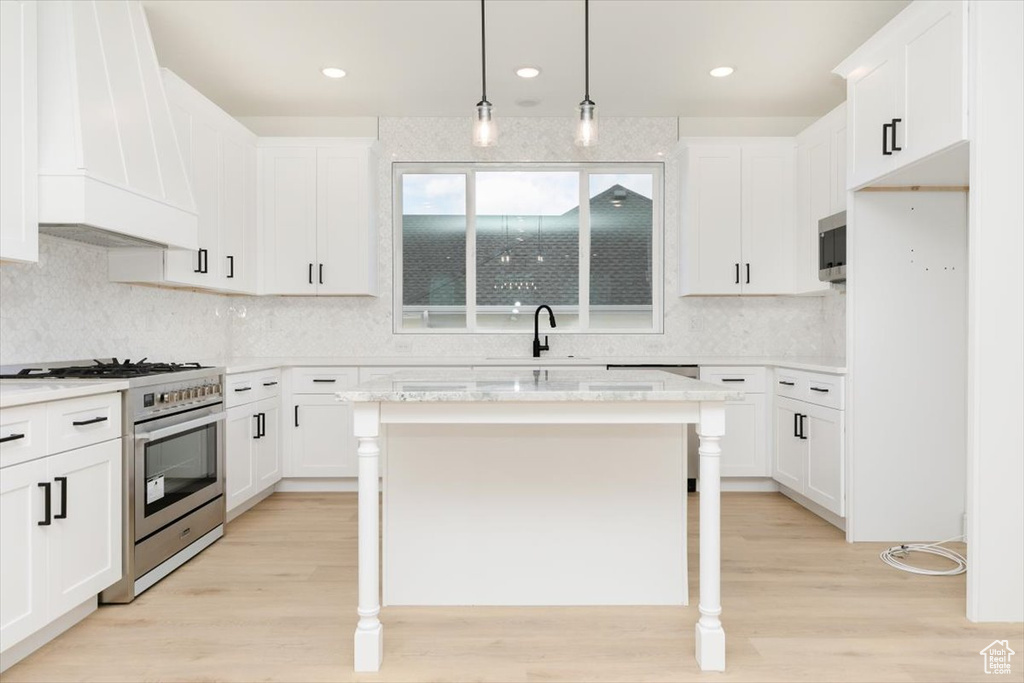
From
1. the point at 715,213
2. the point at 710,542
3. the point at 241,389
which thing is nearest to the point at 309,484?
the point at 241,389

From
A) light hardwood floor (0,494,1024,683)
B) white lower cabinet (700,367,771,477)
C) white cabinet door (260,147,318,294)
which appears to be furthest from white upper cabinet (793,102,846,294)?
white cabinet door (260,147,318,294)

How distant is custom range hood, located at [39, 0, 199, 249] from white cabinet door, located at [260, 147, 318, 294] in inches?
55.1

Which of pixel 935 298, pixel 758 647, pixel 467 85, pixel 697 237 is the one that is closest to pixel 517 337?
pixel 697 237

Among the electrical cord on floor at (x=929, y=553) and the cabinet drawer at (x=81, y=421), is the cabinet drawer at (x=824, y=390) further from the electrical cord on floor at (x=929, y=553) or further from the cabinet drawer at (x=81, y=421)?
the cabinet drawer at (x=81, y=421)

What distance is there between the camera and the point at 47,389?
2230 mm

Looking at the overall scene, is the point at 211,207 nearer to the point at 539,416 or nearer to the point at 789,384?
the point at 539,416

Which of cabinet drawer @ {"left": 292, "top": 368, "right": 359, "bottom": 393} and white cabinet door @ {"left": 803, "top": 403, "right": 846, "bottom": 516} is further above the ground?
cabinet drawer @ {"left": 292, "top": 368, "right": 359, "bottom": 393}

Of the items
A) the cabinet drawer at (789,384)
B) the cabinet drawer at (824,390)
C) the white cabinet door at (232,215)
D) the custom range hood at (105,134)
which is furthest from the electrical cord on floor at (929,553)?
the white cabinet door at (232,215)

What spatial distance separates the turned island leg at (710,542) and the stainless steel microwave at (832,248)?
226cm

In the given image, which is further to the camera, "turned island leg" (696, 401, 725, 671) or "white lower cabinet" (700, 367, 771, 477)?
"white lower cabinet" (700, 367, 771, 477)

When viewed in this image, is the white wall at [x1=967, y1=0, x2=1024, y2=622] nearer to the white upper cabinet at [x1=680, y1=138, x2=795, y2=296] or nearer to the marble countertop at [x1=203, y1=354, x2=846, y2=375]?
the marble countertop at [x1=203, y1=354, x2=846, y2=375]

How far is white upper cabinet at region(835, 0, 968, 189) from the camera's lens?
2602 mm

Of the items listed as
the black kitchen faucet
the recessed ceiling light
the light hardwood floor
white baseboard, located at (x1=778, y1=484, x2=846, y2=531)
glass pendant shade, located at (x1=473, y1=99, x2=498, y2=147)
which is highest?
the recessed ceiling light

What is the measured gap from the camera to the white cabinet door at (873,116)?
10.0 feet
